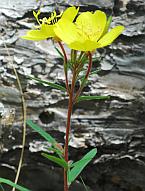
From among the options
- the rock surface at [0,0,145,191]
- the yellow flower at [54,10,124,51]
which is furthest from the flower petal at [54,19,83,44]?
the rock surface at [0,0,145,191]

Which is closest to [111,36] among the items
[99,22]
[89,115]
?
[99,22]

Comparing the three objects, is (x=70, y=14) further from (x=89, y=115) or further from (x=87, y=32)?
(x=89, y=115)

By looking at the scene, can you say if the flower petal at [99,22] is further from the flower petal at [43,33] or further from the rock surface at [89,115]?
the rock surface at [89,115]

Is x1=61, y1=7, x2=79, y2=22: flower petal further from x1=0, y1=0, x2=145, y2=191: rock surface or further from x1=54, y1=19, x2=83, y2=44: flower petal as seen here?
x1=0, y1=0, x2=145, y2=191: rock surface

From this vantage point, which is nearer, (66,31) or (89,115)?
(66,31)

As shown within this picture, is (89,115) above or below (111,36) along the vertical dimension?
below

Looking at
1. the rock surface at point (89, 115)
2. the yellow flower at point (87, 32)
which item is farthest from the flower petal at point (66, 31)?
the rock surface at point (89, 115)
